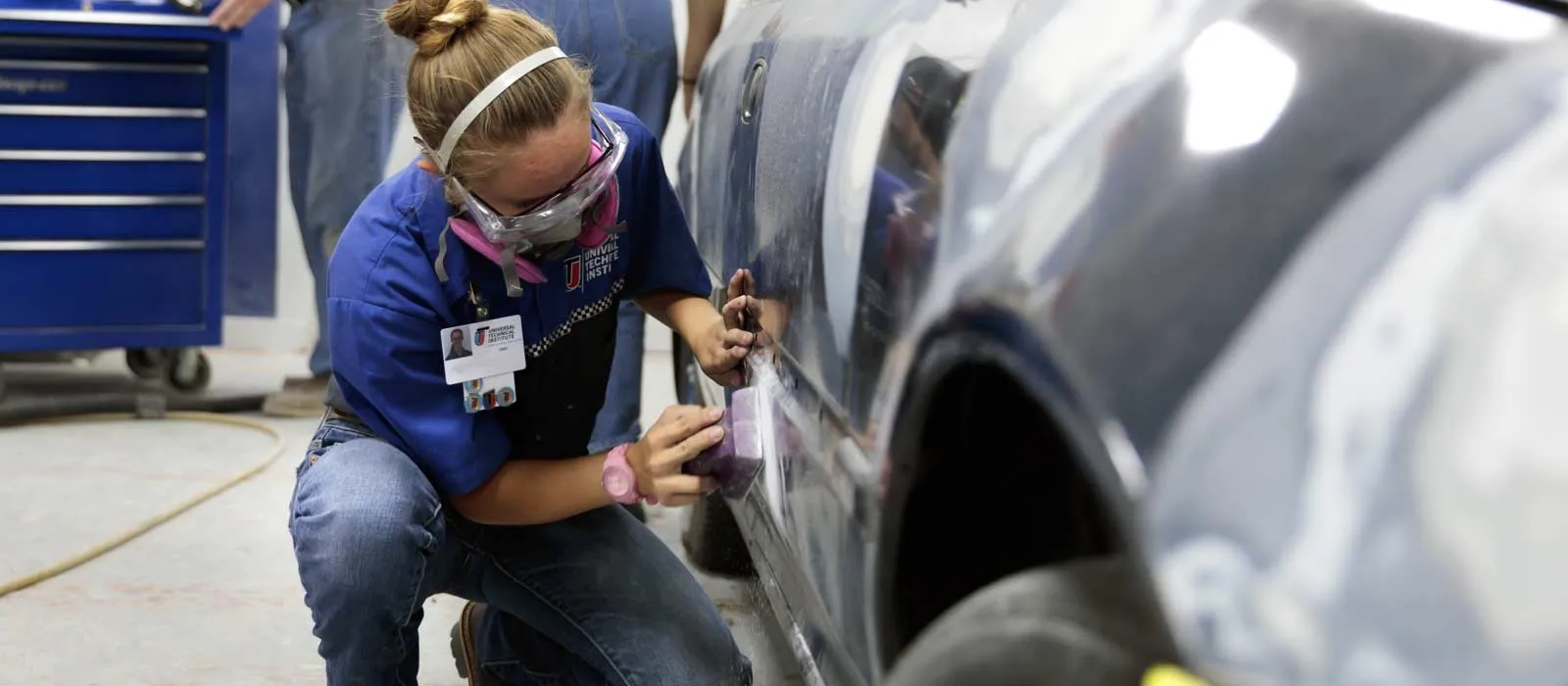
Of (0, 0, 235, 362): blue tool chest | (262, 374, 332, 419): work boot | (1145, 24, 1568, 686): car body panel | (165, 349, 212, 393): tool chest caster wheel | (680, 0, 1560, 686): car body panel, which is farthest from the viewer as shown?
(165, 349, 212, 393): tool chest caster wheel

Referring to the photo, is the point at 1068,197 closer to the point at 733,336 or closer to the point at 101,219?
the point at 733,336

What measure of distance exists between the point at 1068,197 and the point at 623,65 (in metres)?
1.88

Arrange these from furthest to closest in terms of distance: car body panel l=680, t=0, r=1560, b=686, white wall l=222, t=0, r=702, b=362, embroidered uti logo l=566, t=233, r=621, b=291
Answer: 1. white wall l=222, t=0, r=702, b=362
2. embroidered uti logo l=566, t=233, r=621, b=291
3. car body panel l=680, t=0, r=1560, b=686

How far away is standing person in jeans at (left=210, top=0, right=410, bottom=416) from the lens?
3.21m

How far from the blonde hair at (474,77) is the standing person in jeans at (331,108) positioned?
1740 mm

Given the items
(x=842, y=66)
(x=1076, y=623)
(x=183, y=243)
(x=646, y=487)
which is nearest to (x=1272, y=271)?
(x=1076, y=623)

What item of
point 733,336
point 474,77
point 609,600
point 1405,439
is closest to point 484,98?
point 474,77

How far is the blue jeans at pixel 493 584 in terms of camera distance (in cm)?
147

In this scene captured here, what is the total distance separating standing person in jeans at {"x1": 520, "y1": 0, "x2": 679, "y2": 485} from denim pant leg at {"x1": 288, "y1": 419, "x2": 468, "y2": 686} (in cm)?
89

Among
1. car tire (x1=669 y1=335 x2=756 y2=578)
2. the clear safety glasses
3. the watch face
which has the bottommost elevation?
car tire (x1=669 y1=335 x2=756 y2=578)

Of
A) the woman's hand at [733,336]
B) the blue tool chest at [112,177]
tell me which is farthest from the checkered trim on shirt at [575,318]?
the blue tool chest at [112,177]

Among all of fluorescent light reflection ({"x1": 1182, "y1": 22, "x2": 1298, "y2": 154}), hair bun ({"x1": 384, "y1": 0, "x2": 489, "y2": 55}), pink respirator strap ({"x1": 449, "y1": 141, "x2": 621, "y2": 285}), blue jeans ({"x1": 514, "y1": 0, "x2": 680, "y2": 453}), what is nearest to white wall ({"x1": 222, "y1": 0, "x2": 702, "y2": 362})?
blue jeans ({"x1": 514, "y1": 0, "x2": 680, "y2": 453})

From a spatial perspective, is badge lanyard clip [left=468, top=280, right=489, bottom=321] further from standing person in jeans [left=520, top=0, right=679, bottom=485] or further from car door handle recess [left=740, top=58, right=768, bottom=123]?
standing person in jeans [left=520, top=0, right=679, bottom=485]

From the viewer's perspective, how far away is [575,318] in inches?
63.3
